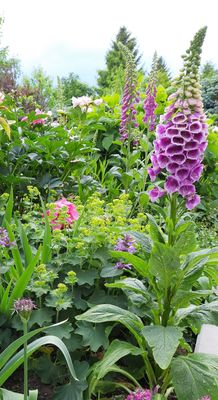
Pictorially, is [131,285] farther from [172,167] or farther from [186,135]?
[186,135]

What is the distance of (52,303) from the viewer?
6.64 ft

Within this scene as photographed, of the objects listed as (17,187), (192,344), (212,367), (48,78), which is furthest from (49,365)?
(48,78)

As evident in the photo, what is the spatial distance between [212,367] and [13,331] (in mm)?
865

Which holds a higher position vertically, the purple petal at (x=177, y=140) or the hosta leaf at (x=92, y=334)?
the purple petal at (x=177, y=140)

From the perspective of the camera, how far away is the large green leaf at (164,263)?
1834 mm

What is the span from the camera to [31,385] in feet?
6.91

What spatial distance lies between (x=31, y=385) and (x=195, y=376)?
2.35 ft

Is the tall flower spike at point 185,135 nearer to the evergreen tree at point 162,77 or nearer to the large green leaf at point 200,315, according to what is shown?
the large green leaf at point 200,315

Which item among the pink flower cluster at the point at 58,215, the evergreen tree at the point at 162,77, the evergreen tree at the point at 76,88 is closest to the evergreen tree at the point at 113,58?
the evergreen tree at the point at 76,88

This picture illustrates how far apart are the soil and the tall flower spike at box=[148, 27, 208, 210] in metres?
0.98

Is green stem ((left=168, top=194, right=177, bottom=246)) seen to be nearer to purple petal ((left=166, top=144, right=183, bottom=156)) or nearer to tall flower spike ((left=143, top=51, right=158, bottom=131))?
purple petal ((left=166, top=144, right=183, bottom=156))

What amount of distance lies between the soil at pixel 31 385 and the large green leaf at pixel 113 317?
379 mm

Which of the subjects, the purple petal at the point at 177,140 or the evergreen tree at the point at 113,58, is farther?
the evergreen tree at the point at 113,58

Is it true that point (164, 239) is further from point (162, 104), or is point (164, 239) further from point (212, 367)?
point (162, 104)
